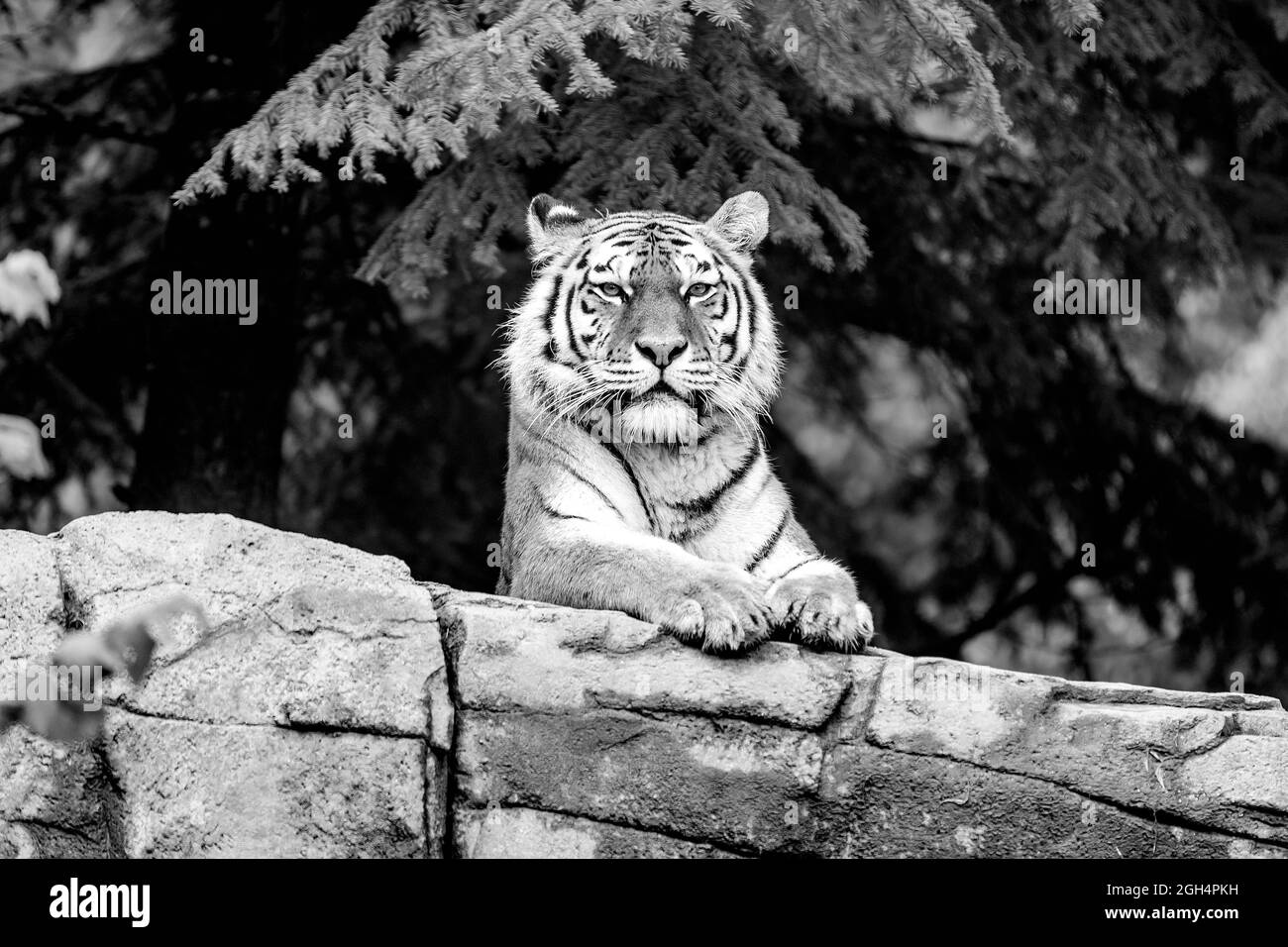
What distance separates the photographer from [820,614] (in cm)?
509

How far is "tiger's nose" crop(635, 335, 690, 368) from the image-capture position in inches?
223

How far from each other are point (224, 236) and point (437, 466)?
242cm

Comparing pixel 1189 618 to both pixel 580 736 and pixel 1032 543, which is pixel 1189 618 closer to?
pixel 1032 543

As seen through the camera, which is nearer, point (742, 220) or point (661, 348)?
point (661, 348)

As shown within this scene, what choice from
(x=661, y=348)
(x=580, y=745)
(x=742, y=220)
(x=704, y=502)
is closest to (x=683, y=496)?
(x=704, y=502)

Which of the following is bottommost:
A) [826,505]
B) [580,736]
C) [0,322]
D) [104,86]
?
[580,736]

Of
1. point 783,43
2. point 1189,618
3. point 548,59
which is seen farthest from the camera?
point 1189,618

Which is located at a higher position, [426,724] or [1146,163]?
[1146,163]

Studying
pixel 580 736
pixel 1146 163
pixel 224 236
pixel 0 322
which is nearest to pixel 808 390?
pixel 1146 163

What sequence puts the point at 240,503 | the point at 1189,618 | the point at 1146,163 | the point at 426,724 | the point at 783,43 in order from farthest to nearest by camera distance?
the point at 1189,618 < the point at 240,503 < the point at 1146,163 < the point at 783,43 < the point at 426,724

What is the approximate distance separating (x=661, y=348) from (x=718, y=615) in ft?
3.83

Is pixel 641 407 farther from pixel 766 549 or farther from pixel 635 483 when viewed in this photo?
pixel 766 549

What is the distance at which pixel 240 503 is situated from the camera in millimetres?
7934

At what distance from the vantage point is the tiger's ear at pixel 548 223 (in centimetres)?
632
